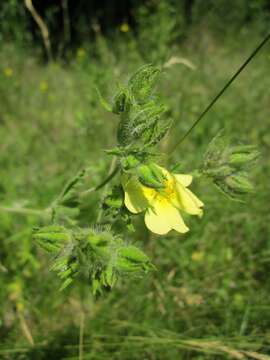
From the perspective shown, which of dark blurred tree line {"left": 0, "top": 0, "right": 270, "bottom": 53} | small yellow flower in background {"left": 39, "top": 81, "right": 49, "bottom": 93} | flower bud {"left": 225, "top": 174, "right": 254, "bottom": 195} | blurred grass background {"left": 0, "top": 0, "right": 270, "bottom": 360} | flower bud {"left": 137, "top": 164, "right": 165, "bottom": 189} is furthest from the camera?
dark blurred tree line {"left": 0, "top": 0, "right": 270, "bottom": 53}

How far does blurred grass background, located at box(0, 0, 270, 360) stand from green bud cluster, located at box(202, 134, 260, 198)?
11 cm

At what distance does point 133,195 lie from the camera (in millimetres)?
1473

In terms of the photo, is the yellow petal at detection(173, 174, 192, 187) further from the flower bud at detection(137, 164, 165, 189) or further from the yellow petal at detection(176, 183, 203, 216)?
the flower bud at detection(137, 164, 165, 189)

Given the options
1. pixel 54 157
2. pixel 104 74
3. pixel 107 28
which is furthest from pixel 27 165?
pixel 107 28

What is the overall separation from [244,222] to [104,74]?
177cm

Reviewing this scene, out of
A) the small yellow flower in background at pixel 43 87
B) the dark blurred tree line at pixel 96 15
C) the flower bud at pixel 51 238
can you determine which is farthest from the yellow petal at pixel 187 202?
the dark blurred tree line at pixel 96 15

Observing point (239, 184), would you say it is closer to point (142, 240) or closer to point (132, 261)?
point (132, 261)

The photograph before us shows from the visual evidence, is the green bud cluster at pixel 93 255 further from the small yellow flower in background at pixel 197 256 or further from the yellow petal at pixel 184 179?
the small yellow flower in background at pixel 197 256

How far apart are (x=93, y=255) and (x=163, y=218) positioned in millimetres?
300

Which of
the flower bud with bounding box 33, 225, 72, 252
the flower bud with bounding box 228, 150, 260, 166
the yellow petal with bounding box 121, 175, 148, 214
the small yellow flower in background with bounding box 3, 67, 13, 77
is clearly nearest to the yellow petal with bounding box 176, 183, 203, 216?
the yellow petal with bounding box 121, 175, 148, 214

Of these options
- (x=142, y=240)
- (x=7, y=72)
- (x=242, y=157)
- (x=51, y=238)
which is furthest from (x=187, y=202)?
(x=7, y=72)

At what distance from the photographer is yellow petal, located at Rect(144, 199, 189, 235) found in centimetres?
146

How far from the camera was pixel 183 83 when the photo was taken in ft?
15.0

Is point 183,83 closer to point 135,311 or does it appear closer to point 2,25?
point 2,25
